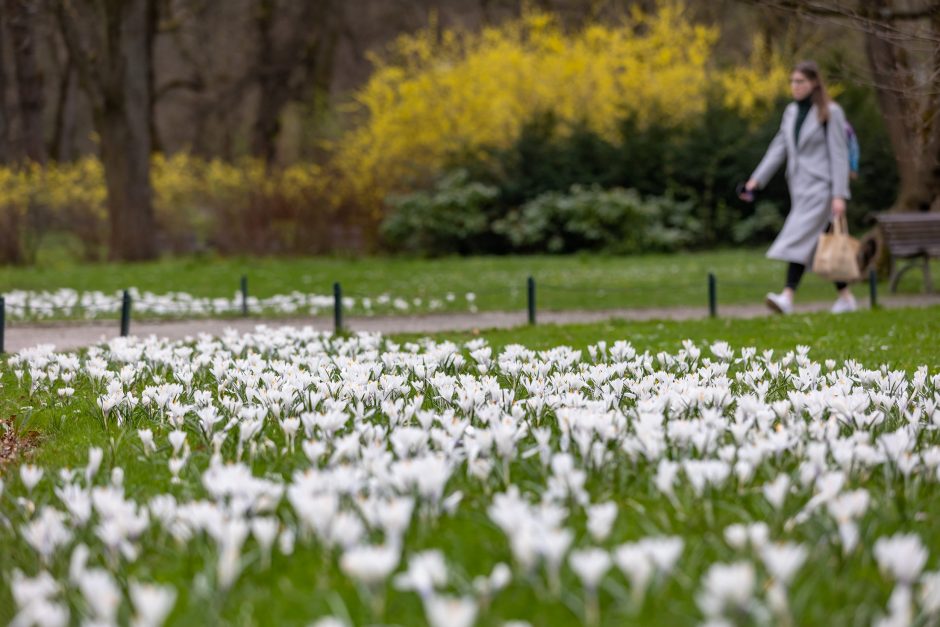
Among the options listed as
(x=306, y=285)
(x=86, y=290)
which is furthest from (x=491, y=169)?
(x=86, y=290)

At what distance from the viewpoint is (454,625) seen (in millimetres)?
2402

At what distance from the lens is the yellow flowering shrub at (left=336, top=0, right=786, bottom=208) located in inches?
1135

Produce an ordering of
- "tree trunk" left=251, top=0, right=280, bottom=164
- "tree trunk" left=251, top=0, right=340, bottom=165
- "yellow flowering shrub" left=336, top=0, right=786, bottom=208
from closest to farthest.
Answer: "yellow flowering shrub" left=336, top=0, right=786, bottom=208 < "tree trunk" left=251, top=0, right=280, bottom=164 < "tree trunk" left=251, top=0, right=340, bottom=165

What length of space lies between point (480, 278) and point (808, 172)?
8.85 metres

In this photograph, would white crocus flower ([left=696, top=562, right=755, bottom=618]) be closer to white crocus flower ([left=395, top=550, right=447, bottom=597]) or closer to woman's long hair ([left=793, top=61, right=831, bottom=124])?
white crocus flower ([left=395, top=550, right=447, bottom=597])

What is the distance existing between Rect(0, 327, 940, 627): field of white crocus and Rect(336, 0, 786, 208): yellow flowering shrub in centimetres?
2294

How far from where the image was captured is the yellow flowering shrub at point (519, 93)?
28828 millimetres

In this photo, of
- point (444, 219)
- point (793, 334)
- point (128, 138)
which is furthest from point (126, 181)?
point (793, 334)

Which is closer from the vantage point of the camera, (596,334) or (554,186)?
(596,334)

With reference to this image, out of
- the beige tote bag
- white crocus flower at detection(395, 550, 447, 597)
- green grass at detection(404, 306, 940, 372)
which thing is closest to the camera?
white crocus flower at detection(395, 550, 447, 597)

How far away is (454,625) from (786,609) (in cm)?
85

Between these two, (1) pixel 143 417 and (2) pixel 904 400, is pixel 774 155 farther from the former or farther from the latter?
(1) pixel 143 417

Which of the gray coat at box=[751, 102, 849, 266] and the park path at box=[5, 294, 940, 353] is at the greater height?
the gray coat at box=[751, 102, 849, 266]

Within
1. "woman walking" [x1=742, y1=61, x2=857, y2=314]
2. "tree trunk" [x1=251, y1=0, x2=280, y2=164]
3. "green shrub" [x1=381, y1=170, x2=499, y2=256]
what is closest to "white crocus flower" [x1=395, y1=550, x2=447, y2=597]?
"woman walking" [x1=742, y1=61, x2=857, y2=314]
